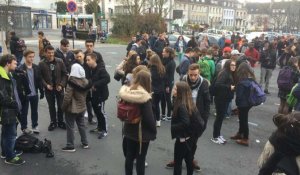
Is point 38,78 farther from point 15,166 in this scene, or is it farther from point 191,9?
point 191,9

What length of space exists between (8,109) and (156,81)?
3.22m

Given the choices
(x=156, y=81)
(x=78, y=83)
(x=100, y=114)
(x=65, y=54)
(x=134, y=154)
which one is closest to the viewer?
(x=134, y=154)

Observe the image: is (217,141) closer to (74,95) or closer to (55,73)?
(74,95)

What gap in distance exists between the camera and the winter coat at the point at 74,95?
550 cm

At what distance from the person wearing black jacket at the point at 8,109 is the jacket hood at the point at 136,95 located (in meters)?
2.03

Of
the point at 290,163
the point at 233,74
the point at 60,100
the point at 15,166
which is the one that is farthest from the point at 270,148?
the point at 60,100

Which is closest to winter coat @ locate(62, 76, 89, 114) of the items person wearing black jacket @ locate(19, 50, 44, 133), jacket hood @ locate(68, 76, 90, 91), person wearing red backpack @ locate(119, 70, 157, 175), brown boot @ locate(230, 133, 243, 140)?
jacket hood @ locate(68, 76, 90, 91)

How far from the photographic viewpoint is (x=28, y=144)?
5.71 m

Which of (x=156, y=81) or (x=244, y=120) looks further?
(x=156, y=81)

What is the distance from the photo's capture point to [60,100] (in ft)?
22.7

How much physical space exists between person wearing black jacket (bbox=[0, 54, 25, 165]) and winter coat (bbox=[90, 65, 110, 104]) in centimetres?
158

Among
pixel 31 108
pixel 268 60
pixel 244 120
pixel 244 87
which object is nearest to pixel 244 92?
pixel 244 87

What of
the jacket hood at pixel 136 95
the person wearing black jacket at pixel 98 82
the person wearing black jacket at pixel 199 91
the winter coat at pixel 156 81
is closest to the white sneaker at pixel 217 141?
the winter coat at pixel 156 81

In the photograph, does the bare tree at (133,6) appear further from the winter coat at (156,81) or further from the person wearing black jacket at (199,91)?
the person wearing black jacket at (199,91)
